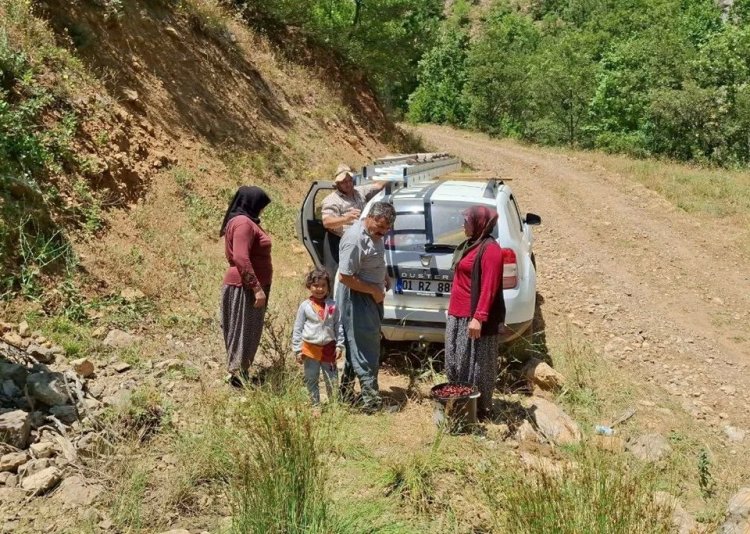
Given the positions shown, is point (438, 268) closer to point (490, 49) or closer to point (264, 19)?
point (264, 19)

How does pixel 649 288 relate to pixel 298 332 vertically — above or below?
below

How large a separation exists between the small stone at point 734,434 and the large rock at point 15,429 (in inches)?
219

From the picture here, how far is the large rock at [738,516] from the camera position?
3.39m

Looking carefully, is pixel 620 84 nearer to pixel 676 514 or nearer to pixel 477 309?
pixel 477 309

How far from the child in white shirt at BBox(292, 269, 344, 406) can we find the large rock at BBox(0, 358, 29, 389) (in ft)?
6.08

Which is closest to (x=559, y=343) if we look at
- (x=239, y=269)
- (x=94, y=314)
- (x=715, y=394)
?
(x=715, y=394)

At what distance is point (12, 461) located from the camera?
3680 millimetres

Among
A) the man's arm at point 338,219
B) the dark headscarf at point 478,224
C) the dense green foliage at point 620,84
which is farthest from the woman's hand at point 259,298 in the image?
the dense green foliage at point 620,84

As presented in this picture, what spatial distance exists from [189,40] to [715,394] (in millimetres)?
10477

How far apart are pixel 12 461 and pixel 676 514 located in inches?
144

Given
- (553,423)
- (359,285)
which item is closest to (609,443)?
(553,423)

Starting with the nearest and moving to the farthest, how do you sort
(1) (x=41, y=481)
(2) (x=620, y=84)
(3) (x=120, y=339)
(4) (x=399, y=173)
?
(1) (x=41, y=481) < (3) (x=120, y=339) < (4) (x=399, y=173) < (2) (x=620, y=84)

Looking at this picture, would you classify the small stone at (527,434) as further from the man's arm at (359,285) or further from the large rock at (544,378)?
the man's arm at (359,285)

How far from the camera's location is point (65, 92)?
26.8 ft
